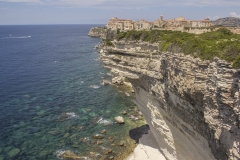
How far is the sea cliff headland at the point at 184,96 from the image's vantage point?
36.4ft

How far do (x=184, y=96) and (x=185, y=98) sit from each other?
0.17 metres

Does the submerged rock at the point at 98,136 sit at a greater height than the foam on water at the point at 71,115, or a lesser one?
lesser

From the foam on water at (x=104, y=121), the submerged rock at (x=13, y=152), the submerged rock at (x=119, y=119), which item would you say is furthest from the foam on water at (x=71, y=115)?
the submerged rock at (x=13, y=152)

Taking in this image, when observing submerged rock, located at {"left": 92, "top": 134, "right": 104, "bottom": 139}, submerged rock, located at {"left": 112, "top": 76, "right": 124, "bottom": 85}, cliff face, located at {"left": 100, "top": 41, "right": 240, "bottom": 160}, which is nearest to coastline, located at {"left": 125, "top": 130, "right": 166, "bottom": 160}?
cliff face, located at {"left": 100, "top": 41, "right": 240, "bottom": 160}

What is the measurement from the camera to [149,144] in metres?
25.6

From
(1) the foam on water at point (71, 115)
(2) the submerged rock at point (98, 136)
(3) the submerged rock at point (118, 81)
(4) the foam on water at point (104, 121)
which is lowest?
(2) the submerged rock at point (98, 136)

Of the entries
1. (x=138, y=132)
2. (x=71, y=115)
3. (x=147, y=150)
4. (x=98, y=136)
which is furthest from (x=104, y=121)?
(x=147, y=150)

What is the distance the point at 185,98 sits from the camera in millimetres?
15375

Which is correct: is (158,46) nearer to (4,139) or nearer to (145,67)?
(145,67)

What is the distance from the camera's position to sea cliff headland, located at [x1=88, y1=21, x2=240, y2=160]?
36.4 feet

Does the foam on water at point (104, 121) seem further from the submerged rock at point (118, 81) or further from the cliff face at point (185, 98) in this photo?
the submerged rock at point (118, 81)

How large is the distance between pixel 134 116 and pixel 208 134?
844 inches

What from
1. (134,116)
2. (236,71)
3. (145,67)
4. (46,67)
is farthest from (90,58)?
(236,71)

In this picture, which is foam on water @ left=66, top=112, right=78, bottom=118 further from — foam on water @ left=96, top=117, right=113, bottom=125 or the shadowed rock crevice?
the shadowed rock crevice
